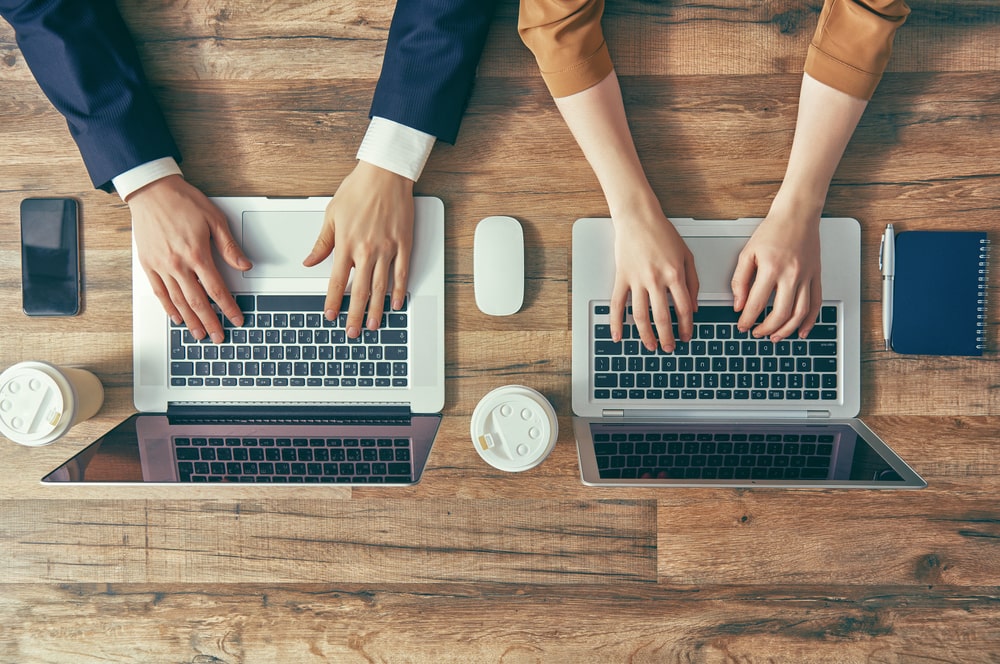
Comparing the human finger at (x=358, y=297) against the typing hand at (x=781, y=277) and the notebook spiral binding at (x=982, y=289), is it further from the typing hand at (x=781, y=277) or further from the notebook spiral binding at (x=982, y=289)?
the notebook spiral binding at (x=982, y=289)

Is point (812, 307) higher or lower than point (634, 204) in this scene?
lower

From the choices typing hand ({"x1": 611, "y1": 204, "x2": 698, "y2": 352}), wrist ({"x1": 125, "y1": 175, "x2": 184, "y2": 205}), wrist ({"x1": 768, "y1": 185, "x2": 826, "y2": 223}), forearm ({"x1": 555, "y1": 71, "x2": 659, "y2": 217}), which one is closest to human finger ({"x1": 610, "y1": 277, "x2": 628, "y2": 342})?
typing hand ({"x1": 611, "y1": 204, "x2": 698, "y2": 352})

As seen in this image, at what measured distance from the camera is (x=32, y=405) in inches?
31.2

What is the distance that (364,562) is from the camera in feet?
2.91

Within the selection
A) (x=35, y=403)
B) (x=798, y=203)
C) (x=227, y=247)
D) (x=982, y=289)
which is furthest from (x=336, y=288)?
(x=982, y=289)

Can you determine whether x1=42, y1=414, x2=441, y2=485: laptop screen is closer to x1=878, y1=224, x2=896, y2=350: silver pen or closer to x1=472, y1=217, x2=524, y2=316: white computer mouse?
x1=472, y1=217, x2=524, y2=316: white computer mouse

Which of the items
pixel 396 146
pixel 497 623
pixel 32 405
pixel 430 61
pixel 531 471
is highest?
pixel 430 61

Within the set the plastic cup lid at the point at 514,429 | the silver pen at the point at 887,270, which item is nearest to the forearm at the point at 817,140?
the silver pen at the point at 887,270

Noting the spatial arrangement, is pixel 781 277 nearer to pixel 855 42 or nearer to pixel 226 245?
pixel 855 42

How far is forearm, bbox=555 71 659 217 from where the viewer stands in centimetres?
82

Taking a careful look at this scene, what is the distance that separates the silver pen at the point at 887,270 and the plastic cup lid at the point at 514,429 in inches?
19.5

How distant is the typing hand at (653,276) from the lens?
82 centimetres

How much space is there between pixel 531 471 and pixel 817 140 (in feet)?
1.96

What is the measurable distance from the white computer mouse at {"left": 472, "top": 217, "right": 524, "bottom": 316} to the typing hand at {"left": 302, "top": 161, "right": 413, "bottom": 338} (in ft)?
0.33
